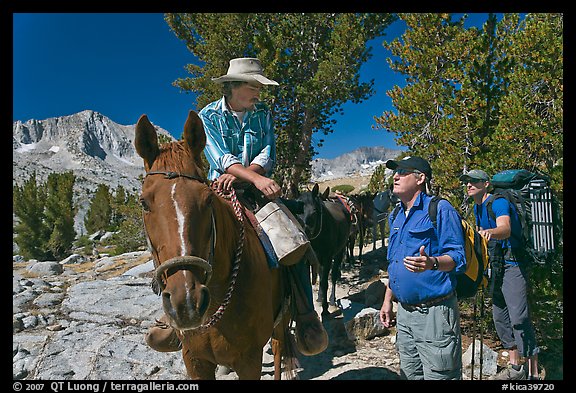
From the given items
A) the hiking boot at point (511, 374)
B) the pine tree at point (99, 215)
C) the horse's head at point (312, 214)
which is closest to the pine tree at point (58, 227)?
the pine tree at point (99, 215)

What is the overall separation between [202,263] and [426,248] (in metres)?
1.99

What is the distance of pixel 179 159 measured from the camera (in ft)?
7.39

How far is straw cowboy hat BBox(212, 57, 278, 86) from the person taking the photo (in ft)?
11.0

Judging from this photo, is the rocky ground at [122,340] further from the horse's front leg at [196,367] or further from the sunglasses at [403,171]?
the sunglasses at [403,171]

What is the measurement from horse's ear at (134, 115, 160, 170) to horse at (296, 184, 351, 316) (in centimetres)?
492

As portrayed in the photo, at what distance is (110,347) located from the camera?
541cm

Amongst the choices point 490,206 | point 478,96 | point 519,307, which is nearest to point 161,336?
point 490,206

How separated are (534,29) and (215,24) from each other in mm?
10455

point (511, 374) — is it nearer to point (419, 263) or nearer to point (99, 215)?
point (419, 263)

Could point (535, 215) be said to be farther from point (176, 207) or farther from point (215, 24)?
point (215, 24)

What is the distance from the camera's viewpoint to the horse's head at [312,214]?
752 cm

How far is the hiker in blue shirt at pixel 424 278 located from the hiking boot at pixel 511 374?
7.72 ft

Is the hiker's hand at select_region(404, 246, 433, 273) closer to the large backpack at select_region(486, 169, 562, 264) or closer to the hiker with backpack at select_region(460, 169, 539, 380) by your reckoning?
the hiker with backpack at select_region(460, 169, 539, 380)
